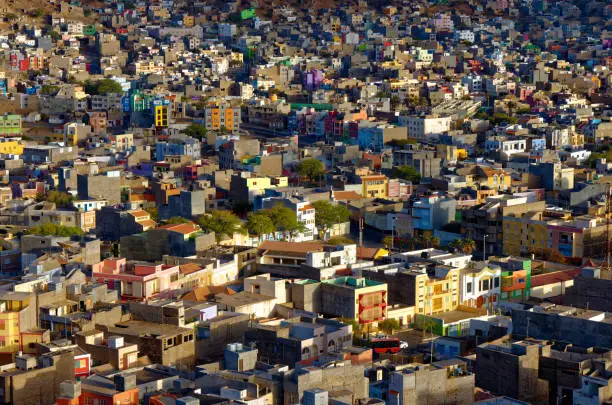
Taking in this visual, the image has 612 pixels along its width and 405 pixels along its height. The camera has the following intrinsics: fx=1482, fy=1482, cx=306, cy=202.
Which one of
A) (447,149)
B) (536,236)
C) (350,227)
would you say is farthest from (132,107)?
(536,236)

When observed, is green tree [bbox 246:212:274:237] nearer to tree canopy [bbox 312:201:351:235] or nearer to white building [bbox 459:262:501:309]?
tree canopy [bbox 312:201:351:235]

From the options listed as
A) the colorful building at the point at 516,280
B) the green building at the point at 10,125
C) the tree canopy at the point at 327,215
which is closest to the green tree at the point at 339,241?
the tree canopy at the point at 327,215

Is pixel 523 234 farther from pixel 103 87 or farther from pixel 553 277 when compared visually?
pixel 103 87

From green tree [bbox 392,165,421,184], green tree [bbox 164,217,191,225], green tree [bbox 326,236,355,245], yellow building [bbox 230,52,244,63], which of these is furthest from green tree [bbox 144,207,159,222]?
yellow building [bbox 230,52,244,63]

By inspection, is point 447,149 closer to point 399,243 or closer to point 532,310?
point 399,243

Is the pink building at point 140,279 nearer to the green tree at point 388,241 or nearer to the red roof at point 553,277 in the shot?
the red roof at point 553,277

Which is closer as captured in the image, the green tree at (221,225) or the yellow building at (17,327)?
the yellow building at (17,327)
